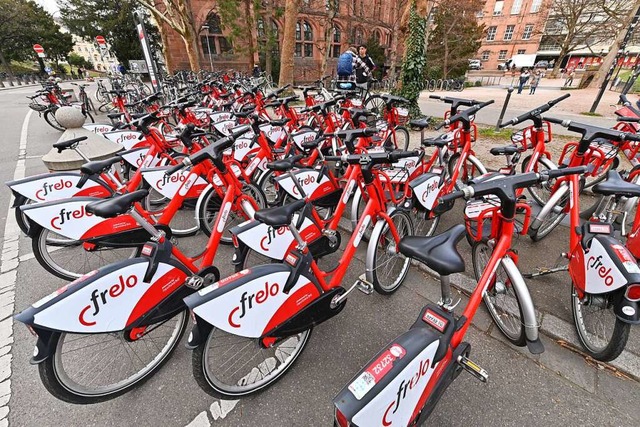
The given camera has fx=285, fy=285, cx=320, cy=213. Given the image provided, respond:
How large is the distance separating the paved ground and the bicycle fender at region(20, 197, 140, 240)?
0.91 metres

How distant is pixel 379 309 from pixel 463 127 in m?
2.62

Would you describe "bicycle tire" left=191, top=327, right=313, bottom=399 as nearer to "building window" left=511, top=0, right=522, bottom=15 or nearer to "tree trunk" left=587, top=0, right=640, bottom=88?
"tree trunk" left=587, top=0, right=640, bottom=88

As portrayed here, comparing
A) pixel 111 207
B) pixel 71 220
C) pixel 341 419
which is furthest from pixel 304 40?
pixel 341 419

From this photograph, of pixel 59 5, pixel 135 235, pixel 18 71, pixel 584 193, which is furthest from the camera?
pixel 18 71

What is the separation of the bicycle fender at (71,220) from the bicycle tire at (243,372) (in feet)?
5.62

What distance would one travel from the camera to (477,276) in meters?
2.77

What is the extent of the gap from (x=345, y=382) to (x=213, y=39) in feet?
114

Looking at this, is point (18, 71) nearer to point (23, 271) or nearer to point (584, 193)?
point (23, 271)

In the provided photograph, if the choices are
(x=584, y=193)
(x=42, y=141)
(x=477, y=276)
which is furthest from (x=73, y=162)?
(x=584, y=193)

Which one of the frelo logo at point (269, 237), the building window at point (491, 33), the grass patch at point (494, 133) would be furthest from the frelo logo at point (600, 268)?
the building window at point (491, 33)

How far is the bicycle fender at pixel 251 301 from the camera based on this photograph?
60.7 inches

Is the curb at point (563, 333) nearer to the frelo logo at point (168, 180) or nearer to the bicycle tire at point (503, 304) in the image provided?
the bicycle tire at point (503, 304)

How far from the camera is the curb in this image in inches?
81.7

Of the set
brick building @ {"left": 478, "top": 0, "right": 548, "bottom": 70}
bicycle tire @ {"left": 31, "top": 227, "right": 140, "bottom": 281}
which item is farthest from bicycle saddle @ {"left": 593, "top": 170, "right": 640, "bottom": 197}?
brick building @ {"left": 478, "top": 0, "right": 548, "bottom": 70}
